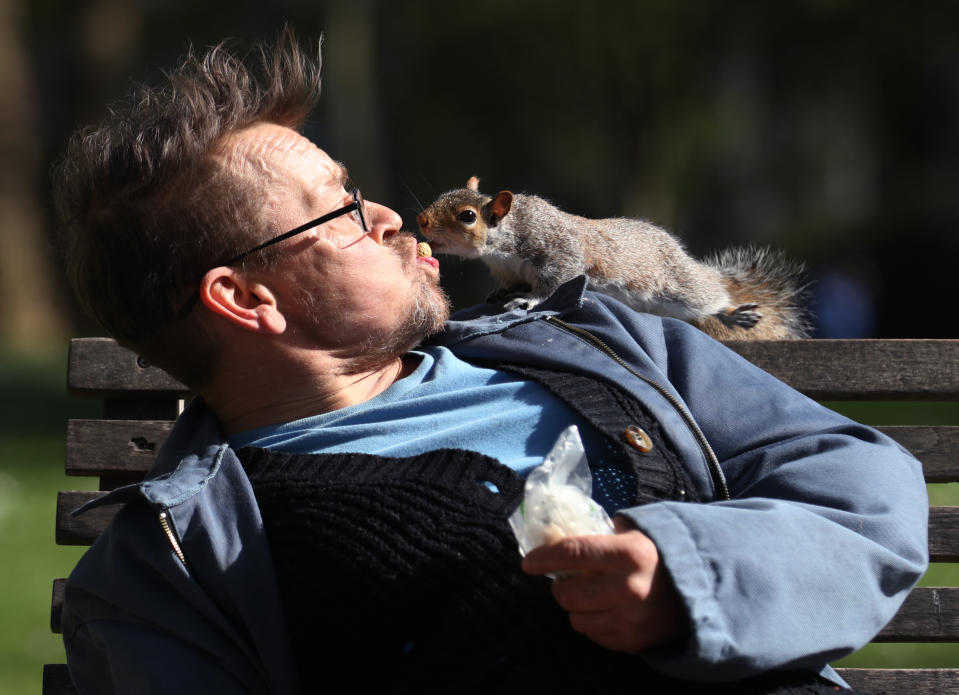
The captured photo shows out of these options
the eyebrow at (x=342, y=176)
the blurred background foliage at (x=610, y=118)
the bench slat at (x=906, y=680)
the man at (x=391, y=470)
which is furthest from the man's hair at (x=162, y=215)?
the blurred background foliage at (x=610, y=118)

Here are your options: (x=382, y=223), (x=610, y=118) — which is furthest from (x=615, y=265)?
(x=610, y=118)

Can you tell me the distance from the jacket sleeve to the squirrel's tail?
56.0 inches

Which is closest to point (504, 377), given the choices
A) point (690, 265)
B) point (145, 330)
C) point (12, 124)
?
point (145, 330)

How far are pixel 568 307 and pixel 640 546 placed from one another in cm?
77

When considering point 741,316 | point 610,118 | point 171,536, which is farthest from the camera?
point 610,118

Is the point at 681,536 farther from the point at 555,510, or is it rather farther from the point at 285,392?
the point at 285,392

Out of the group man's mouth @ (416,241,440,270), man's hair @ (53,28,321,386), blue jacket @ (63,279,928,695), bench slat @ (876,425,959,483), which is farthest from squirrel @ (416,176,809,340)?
man's hair @ (53,28,321,386)

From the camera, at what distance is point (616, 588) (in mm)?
1324

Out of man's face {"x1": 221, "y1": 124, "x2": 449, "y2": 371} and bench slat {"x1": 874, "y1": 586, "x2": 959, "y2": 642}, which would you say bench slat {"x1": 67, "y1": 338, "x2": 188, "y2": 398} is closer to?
man's face {"x1": 221, "y1": 124, "x2": 449, "y2": 371}

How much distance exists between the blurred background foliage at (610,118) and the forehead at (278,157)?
6.41m

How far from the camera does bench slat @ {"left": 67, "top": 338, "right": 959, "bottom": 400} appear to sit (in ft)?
7.27

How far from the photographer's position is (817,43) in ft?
53.4

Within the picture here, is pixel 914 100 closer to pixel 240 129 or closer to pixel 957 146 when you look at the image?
pixel 957 146

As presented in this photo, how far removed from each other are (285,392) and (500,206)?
1.47m
